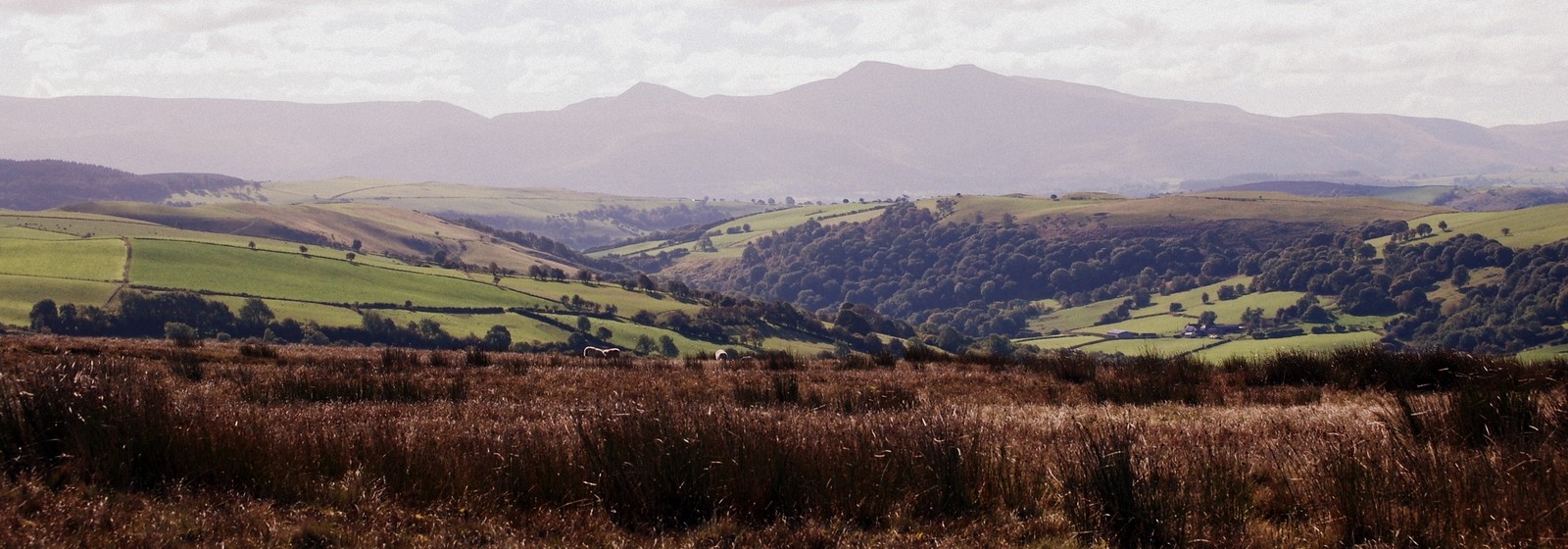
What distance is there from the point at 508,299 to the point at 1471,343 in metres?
102

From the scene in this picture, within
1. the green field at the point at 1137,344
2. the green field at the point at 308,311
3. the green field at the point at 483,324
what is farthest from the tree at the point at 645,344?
the green field at the point at 1137,344

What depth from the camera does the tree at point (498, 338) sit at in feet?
279

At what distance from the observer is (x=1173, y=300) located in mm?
166125

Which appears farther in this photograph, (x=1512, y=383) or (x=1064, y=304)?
(x=1064, y=304)

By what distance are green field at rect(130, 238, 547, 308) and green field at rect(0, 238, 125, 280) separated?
6.81 feet

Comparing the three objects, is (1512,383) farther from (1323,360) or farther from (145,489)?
(145,489)

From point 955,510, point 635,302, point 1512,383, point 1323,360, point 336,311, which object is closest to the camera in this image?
point 955,510

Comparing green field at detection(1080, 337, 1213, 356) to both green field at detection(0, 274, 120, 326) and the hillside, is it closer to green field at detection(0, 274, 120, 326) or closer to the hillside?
the hillside

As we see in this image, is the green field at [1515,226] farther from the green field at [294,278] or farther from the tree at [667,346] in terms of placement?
the green field at [294,278]

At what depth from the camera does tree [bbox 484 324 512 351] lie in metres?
85.1

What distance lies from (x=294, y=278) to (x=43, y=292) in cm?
2225

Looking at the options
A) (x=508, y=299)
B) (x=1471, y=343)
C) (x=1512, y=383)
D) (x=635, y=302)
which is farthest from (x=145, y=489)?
(x=1471, y=343)

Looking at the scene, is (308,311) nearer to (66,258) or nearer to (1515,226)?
(66,258)

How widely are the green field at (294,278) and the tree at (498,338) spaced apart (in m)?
13.6
